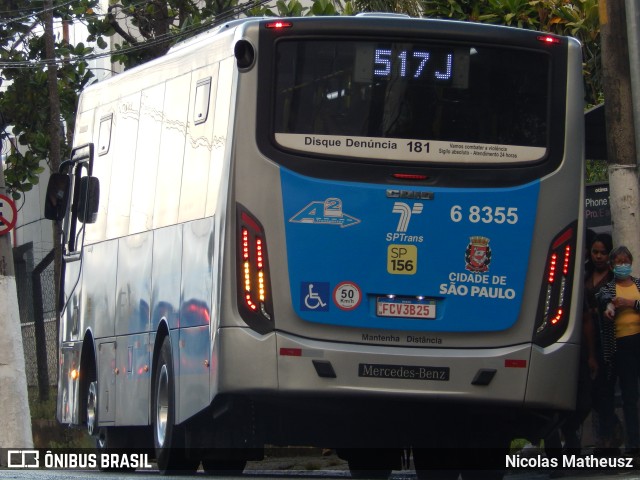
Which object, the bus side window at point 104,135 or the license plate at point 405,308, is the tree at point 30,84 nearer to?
the bus side window at point 104,135

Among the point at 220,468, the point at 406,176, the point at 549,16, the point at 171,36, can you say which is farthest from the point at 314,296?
the point at 171,36

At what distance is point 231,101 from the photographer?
1054 centimetres

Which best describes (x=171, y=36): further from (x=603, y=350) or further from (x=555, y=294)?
(x=555, y=294)

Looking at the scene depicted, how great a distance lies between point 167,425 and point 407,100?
324cm

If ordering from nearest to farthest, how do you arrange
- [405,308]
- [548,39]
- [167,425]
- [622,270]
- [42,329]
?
[405,308], [548,39], [167,425], [622,270], [42,329]

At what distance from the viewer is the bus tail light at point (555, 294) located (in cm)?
1066

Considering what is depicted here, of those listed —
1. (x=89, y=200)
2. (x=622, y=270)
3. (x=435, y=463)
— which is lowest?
(x=435, y=463)

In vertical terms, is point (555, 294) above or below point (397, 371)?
above

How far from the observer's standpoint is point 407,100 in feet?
34.5

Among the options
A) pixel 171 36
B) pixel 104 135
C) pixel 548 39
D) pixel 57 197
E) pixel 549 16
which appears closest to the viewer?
pixel 548 39


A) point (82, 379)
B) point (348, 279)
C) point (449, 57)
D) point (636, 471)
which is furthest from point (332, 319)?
point (82, 379)

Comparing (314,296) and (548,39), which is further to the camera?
(548,39)

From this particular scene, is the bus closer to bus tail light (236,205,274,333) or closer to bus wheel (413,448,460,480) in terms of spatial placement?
bus tail light (236,205,274,333)

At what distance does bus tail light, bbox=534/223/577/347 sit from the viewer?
1066cm
